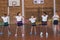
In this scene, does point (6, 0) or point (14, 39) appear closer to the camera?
point (14, 39)

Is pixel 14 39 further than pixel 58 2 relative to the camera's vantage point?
No

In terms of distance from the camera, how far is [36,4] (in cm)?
1452

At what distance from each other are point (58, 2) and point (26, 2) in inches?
106

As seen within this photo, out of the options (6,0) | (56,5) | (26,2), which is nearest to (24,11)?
(26,2)

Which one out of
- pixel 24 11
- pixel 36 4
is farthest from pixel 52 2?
pixel 24 11

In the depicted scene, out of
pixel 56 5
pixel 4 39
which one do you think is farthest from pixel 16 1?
pixel 4 39

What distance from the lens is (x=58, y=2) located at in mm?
14641

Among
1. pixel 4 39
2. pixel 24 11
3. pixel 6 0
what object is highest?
pixel 6 0

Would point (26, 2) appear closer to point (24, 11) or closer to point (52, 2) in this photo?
point (24, 11)

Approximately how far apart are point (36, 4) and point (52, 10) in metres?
1.41

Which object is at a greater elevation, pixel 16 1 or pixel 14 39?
pixel 16 1

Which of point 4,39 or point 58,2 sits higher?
point 58,2

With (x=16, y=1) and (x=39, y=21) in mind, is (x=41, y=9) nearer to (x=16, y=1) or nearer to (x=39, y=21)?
(x=39, y=21)

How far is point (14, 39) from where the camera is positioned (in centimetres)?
848
